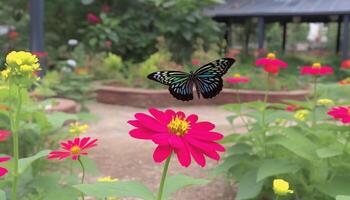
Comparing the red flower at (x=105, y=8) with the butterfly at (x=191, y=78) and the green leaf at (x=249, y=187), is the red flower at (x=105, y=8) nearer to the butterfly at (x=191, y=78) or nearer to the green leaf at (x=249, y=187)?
the green leaf at (x=249, y=187)

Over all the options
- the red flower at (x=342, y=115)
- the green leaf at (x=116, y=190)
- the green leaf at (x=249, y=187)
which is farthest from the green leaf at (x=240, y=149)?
the green leaf at (x=116, y=190)

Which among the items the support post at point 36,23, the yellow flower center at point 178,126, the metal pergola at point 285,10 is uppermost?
the metal pergola at point 285,10

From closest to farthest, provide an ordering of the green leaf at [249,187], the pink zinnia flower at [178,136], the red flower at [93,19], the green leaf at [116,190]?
the pink zinnia flower at [178,136] < the green leaf at [116,190] < the green leaf at [249,187] < the red flower at [93,19]

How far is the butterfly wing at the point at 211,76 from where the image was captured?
5.34ft

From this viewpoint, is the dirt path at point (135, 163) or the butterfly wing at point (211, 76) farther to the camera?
the dirt path at point (135, 163)

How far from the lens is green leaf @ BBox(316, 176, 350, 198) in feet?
7.09

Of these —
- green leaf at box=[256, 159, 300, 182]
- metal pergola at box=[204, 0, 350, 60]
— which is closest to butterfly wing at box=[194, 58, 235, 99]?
green leaf at box=[256, 159, 300, 182]

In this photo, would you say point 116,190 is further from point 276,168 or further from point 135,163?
point 135,163

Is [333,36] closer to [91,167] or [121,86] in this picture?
[121,86]

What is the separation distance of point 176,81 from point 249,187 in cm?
112

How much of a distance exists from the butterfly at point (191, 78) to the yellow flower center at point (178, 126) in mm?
327

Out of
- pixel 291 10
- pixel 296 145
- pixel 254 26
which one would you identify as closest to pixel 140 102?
pixel 296 145

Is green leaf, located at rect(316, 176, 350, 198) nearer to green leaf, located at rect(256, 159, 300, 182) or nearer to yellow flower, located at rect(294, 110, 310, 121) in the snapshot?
green leaf, located at rect(256, 159, 300, 182)

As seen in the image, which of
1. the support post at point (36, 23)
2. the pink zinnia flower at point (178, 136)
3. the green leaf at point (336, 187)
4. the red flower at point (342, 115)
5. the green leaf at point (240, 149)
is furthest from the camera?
the support post at point (36, 23)
